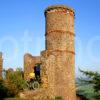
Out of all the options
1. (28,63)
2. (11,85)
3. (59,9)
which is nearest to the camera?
(11,85)

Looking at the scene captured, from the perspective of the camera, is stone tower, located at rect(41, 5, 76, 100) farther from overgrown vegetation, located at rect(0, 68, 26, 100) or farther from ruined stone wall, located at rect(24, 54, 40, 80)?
overgrown vegetation, located at rect(0, 68, 26, 100)

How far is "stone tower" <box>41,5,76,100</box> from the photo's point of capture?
934 inches

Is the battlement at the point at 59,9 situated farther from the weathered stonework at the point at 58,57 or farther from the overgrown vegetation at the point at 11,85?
the overgrown vegetation at the point at 11,85

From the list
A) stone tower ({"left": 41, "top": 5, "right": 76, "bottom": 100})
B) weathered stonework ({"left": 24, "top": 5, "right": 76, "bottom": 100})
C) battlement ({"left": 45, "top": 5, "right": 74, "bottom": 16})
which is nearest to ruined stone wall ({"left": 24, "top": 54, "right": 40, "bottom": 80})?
weathered stonework ({"left": 24, "top": 5, "right": 76, "bottom": 100})

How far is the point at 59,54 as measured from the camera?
2442 centimetres

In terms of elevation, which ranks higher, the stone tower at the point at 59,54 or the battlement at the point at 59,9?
the battlement at the point at 59,9

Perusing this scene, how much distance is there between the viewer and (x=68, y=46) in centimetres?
2484

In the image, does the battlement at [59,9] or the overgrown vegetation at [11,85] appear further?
the battlement at [59,9]

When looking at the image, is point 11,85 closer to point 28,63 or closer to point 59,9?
point 28,63

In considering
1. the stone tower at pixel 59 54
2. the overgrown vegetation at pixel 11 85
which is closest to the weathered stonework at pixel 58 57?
the stone tower at pixel 59 54

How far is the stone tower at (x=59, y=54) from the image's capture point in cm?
2372

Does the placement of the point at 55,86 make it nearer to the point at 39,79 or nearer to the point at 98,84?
the point at 39,79

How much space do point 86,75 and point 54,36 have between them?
6249mm

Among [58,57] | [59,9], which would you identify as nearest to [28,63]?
[58,57]
